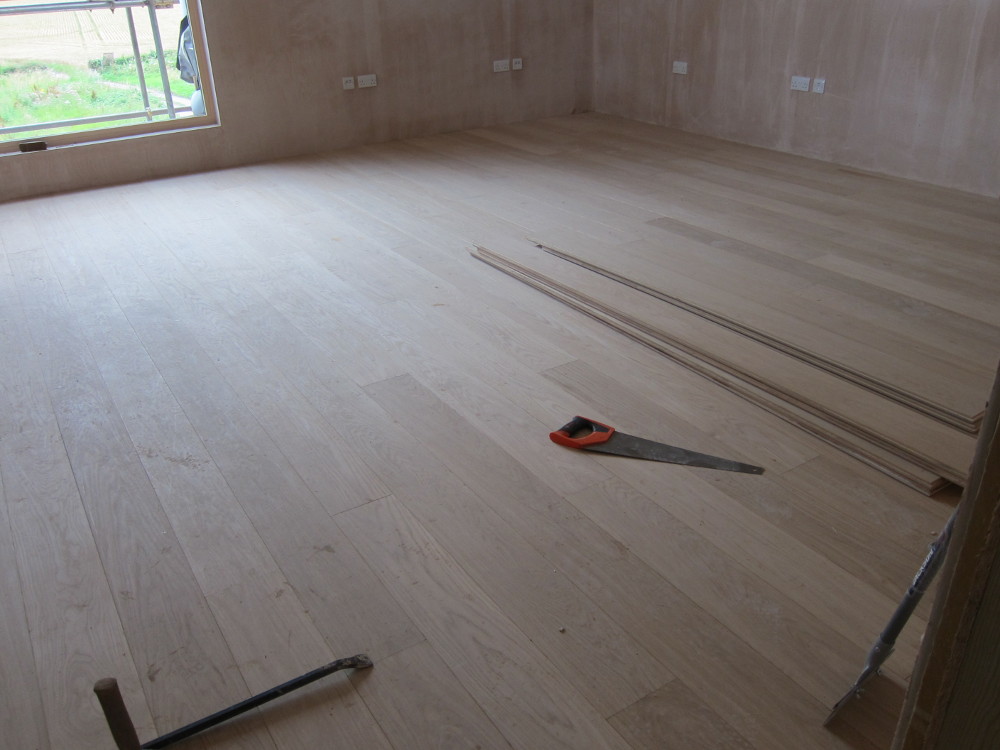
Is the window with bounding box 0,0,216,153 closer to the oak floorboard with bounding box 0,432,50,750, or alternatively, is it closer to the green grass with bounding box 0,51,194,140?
the green grass with bounding box 0,51,194,140

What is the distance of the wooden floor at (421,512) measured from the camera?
154cm

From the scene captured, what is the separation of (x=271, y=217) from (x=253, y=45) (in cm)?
157

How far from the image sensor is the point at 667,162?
203 inches

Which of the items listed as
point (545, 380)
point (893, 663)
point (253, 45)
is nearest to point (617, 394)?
point (545, 380)

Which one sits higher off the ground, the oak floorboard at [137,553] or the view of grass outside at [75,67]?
the view of grass outside at [75,67]

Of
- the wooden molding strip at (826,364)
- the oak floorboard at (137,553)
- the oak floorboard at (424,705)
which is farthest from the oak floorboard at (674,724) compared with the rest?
the wooden molding strip at (826,364)

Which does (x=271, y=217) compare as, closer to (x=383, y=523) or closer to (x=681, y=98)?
(x=383, y=523)

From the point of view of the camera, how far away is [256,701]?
1.50 m

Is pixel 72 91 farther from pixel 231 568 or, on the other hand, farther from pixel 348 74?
pixel 231 568

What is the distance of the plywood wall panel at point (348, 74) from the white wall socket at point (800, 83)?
6.28ft

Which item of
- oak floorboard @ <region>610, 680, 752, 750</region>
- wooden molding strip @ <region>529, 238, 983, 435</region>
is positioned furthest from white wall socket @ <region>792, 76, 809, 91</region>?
oak floorboard @ <region>610, 680, 752, 750</region>

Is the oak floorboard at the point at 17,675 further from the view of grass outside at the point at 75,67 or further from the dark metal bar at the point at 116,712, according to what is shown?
the view of grass outside at the point at 75,67

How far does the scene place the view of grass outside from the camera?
476 cm

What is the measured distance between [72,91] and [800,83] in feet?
14.7
